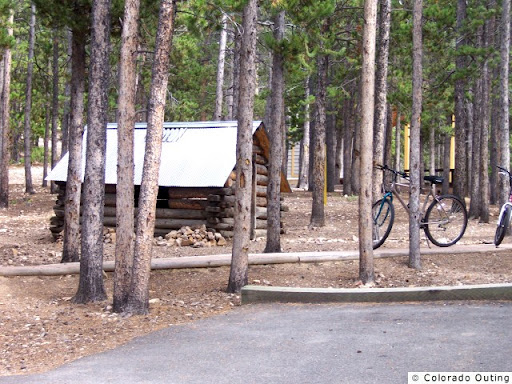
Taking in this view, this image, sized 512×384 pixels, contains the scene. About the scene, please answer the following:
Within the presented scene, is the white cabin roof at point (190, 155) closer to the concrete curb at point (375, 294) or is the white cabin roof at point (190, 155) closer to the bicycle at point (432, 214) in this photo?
the bicycle at point (432, 214)

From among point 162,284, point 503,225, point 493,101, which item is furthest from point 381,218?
point 493,101

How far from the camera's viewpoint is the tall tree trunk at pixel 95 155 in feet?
34.8

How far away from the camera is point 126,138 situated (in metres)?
9.96

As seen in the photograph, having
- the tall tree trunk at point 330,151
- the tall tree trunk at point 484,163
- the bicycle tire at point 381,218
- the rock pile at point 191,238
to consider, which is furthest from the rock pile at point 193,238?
the tall tree trunk at point 330,151

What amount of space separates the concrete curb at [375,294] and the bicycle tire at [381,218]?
141 inches

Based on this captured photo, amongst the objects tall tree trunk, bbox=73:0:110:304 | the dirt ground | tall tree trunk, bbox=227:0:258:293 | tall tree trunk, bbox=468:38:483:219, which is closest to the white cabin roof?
the dirt ground

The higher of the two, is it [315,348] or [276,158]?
[276,158]

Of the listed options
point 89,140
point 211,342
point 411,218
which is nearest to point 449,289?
point 411,218

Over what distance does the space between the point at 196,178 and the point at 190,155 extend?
1250 millimetres

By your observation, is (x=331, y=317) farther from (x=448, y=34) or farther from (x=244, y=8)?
(x=448, y=34)

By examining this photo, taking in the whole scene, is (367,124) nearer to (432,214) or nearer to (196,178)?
(432,214)

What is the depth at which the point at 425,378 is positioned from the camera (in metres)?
6.05

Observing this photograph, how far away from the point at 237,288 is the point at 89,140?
9.91ft

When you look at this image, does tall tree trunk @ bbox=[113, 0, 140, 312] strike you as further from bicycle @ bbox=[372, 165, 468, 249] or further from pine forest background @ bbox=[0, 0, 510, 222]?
bicycle @ bbox=[372, 165, 468, 249]
